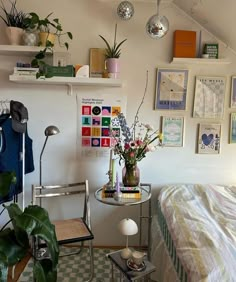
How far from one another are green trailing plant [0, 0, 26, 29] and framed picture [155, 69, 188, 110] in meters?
1.21

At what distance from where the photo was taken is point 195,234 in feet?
5.36

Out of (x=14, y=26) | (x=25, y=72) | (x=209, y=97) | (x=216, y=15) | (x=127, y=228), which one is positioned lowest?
(x=127, y=228)

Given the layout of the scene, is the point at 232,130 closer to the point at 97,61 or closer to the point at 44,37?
the point at 97,61

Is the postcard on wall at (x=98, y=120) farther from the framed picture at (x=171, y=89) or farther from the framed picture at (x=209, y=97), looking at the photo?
the framed picture at (x=209, y=97)

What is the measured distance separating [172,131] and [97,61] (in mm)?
907

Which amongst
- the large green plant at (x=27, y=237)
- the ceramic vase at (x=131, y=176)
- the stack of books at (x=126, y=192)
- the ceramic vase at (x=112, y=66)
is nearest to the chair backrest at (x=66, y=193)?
the stack of books at (x=126, y=192)

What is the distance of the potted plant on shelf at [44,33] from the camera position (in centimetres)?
216

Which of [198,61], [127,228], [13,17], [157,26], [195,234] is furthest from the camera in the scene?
[198,61]

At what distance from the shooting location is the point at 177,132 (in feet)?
8.34

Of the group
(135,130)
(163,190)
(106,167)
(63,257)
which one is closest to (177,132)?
(135,130)

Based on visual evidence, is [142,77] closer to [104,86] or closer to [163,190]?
[104,86]

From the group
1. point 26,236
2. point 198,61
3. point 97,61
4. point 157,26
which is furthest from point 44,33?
point 26,236

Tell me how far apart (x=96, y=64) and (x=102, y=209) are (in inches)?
51.9

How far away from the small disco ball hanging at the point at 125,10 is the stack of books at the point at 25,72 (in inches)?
31.5
